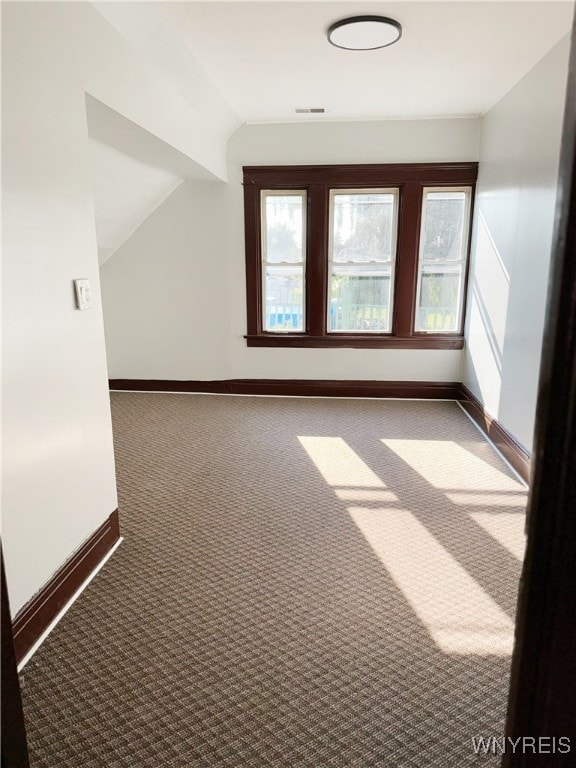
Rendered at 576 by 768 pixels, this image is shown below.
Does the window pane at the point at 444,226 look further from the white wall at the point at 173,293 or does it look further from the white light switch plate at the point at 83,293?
the white light switch plate at the point at 83,293

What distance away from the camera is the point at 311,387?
4773mm

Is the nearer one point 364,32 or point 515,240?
point 364,32

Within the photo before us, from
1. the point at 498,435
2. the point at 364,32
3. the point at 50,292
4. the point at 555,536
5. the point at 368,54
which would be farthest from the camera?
the point at 498,435

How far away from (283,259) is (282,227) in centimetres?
28

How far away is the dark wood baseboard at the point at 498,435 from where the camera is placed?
304 cm

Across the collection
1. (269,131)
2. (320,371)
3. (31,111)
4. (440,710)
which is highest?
(269,131)

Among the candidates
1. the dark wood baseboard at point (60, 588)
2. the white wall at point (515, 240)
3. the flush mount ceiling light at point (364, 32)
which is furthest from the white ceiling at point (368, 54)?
the dark wood baseboard at point (60, 588)

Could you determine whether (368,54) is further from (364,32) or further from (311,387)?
(311,387)

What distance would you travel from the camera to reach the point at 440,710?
4.87ft

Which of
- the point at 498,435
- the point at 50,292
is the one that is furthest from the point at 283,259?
the point at 50,292

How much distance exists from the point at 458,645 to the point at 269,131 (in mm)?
4028

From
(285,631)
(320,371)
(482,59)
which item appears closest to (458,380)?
(320,371)

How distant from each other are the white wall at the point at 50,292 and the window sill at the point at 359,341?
8.38ft

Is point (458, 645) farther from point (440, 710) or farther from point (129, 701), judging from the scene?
point (129, 701)
